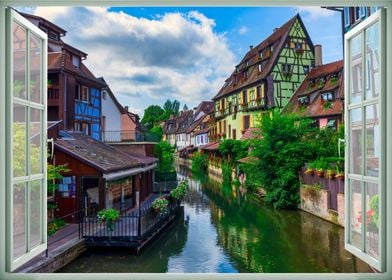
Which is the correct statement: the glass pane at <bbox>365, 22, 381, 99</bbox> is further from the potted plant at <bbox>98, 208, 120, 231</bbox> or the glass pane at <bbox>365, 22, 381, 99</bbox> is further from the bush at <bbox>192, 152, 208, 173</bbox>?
the bush at <bbox>192, 152, 208, 173</bbox>

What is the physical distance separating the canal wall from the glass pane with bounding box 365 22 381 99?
17.5ft

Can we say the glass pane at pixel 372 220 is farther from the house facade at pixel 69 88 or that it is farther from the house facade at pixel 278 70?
the house facade at pixel 278 70

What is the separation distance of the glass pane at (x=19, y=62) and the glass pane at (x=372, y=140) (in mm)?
1518

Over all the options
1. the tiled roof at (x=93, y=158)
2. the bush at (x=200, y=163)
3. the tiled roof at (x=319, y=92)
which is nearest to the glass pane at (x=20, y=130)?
the tiled roof at (x=93, y=158)

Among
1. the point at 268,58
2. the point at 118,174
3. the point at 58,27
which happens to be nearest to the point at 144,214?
the point at 118,174

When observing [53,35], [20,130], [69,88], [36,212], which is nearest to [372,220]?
[36,212]

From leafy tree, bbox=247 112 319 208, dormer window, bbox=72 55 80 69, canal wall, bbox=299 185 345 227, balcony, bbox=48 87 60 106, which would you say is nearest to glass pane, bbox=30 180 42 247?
canal wall, bbox=299 185 345 227

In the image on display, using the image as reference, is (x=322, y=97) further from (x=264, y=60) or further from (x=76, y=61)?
(x=76, y=61)

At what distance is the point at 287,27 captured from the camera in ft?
47.6

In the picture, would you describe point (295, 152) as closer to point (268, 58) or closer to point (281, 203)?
point (281, 203)

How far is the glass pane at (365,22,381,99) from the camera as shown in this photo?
1505 mm

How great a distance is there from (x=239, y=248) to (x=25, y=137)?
4502mm

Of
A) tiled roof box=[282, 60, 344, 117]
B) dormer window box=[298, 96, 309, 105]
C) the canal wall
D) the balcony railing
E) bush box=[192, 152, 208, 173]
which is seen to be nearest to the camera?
the canal wall

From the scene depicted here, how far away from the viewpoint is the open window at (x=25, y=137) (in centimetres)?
144
